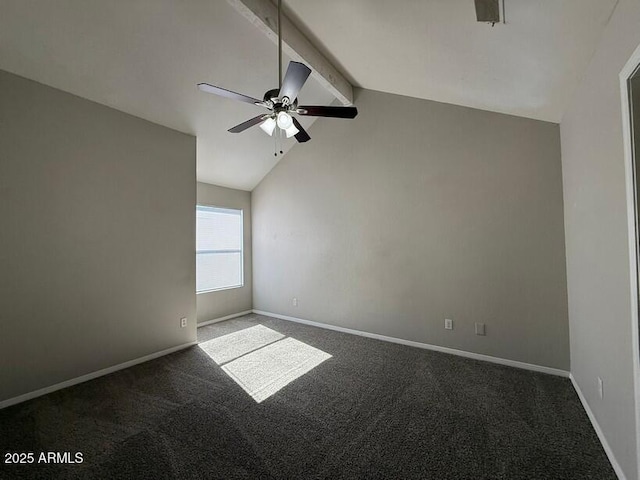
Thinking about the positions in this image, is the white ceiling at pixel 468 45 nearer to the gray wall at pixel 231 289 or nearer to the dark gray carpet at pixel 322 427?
the dark gray carpet at pixel 322 427

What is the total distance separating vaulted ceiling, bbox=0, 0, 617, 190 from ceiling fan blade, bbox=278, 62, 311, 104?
2.68 feet

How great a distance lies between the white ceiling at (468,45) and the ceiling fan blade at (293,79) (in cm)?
82

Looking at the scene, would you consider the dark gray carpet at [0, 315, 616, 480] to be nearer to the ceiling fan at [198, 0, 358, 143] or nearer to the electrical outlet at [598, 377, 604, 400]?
the electrical outlet at [598, 377, 604, 400]

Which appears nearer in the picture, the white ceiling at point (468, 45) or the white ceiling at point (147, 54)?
the white ceiling at point (468, 45)

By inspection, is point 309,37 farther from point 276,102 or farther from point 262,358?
point 262,358

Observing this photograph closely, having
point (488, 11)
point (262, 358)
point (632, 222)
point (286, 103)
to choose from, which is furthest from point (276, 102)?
point (262, 358)

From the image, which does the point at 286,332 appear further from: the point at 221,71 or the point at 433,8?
the point at 433,8

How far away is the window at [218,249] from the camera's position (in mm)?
4629

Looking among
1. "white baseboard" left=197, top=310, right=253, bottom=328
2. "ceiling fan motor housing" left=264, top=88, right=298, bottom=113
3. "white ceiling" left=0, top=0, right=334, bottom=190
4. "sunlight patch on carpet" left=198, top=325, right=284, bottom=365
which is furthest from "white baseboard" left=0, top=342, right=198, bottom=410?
"ceiling fan motor housing" left=264, top=88, right=298, bottom=113

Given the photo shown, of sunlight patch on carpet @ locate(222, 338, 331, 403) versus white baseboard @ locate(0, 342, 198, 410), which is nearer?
white baseboard @ locate(0, 342, 198, 410)

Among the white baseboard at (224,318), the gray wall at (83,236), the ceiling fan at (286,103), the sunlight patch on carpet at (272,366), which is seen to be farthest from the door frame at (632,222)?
the white baseboard at (224,318)

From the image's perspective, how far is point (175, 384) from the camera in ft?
8.73

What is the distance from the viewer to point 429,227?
3434 mm

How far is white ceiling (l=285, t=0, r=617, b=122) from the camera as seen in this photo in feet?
5.28
